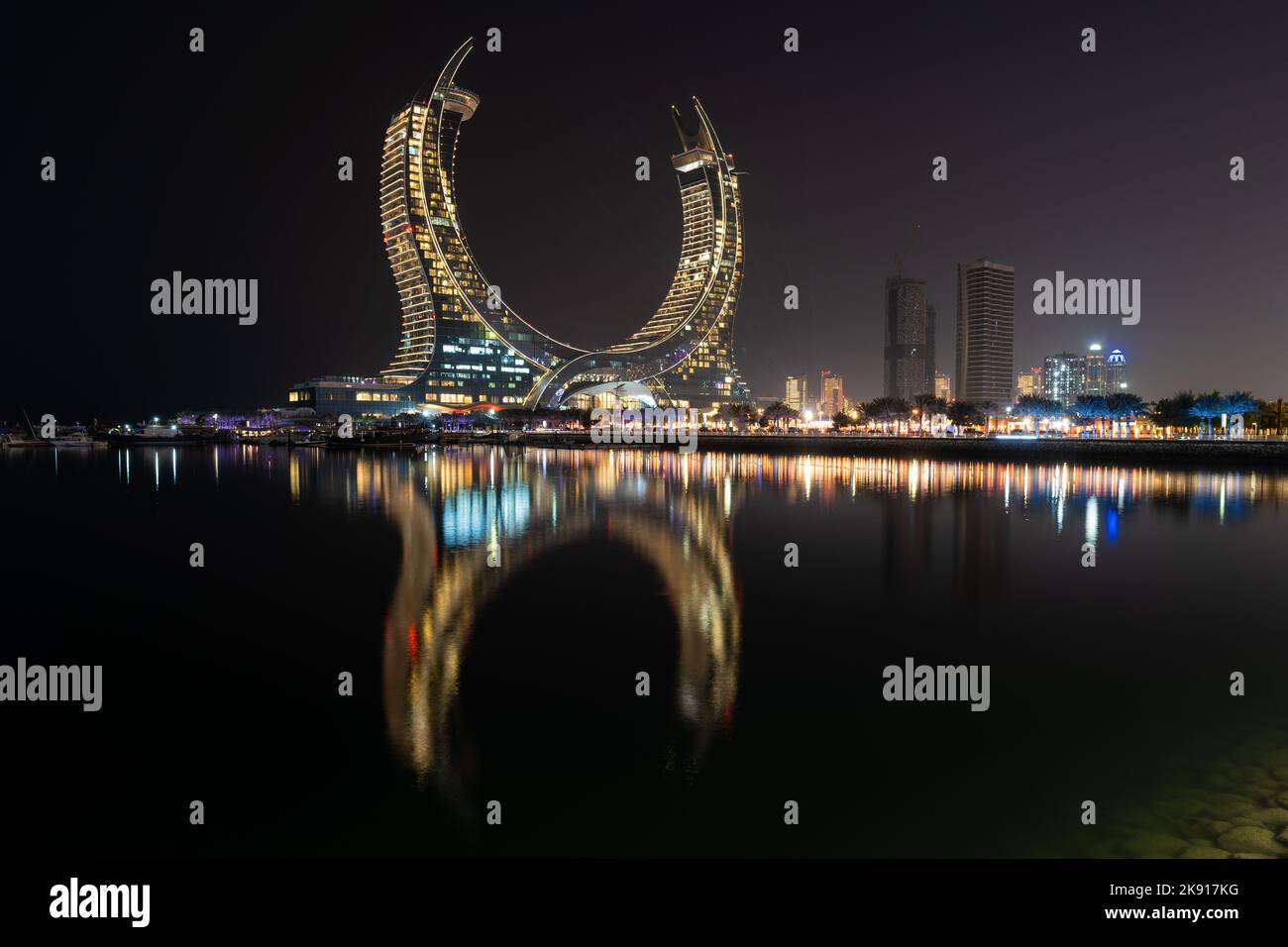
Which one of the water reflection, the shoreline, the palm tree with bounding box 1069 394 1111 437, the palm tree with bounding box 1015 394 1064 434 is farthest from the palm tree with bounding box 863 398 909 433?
the water reflection

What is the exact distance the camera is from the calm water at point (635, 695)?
5.21 m

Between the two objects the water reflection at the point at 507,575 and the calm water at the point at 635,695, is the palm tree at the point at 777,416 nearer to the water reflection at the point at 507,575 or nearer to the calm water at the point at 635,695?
the water reflection at the point at 507,575

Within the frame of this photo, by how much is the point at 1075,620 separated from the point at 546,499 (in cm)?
1734

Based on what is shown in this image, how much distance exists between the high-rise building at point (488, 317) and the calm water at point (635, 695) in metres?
96.9

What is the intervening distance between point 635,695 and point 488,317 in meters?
Answer: 116

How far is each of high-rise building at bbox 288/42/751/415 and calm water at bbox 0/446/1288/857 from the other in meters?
96.9

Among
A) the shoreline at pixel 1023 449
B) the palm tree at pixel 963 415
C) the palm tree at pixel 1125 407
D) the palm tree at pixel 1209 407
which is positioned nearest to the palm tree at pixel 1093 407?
the palm tree at pixel 1125 407

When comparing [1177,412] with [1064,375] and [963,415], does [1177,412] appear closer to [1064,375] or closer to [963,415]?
[963,415]

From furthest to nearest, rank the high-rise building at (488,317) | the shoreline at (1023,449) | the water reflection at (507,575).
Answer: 1. the high-rise building at (488,317)
2. the shoreline at (1023,449)
3. the water reflection at (507,575)

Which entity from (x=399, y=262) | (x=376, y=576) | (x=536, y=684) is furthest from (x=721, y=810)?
(x=399, y=262)

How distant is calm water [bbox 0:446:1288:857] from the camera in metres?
5.21

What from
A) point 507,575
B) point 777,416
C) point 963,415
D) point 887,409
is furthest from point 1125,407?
point 507,575

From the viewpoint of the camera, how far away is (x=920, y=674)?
26.1 ft
